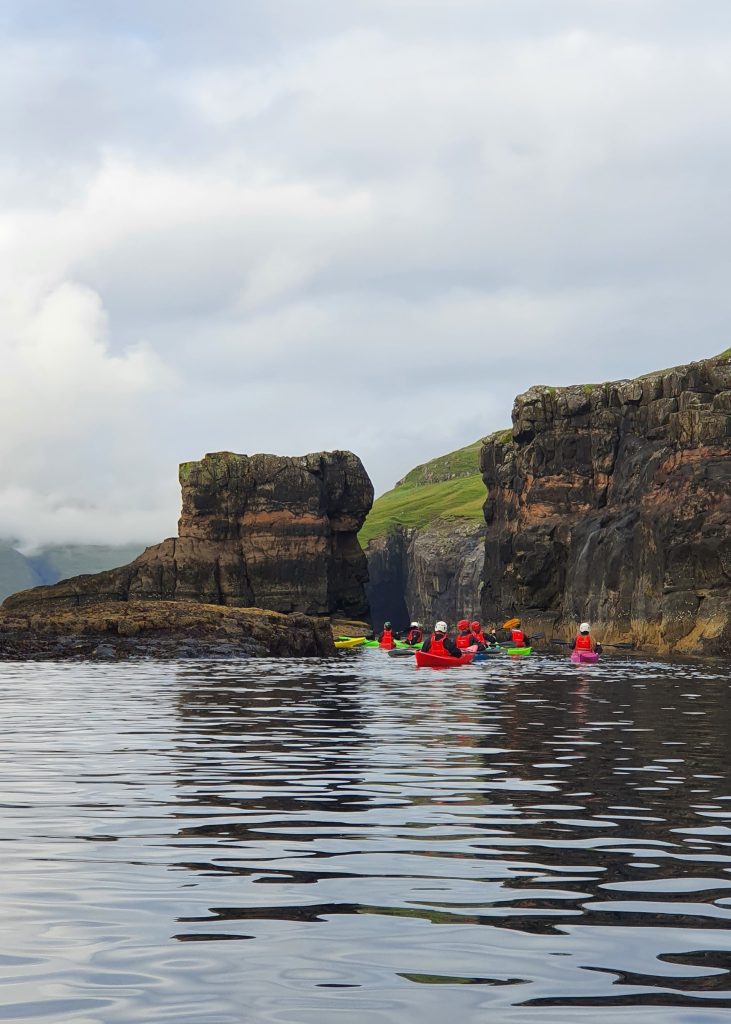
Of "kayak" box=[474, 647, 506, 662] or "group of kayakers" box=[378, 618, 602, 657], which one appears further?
"kayak" box=[474, 647, 506, 662]

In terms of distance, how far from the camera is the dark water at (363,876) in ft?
21.3

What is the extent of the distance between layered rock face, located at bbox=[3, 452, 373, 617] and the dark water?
338ft

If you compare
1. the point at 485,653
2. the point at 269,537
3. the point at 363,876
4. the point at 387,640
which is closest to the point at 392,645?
the point at 387,640

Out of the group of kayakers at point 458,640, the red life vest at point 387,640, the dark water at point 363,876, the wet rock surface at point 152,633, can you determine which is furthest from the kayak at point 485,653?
the dark water at point 363,876

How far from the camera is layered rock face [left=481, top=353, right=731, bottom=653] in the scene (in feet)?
303

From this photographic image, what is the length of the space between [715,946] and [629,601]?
96237 mm

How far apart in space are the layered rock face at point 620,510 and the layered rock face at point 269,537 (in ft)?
62.0

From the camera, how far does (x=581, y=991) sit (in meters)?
6.54

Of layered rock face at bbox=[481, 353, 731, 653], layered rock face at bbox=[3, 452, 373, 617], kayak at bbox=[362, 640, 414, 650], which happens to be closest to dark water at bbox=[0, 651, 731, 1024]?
kayak at bbox=[362, 640, 414, 650]

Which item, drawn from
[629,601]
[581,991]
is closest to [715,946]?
[581,991]

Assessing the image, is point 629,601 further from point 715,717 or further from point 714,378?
point 715,717

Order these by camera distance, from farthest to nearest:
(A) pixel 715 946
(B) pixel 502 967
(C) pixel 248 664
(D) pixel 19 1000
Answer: (C) pixel 248 664 → (A) pixel 715 946 → (B) pixel 502 967 → (D) pixel 19 1000

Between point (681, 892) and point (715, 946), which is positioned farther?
point (681, 892)

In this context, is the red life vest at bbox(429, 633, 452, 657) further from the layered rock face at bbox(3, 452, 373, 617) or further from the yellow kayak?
the layered rock face at bbox(3, 452, 373, 617)
